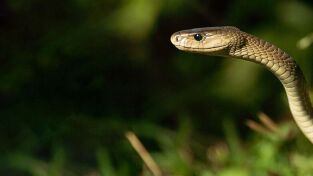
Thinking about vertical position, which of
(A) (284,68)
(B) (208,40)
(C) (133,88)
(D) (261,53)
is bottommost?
(A) (284,68)

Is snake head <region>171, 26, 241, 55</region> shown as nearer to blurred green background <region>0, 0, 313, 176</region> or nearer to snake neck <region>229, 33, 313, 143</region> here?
snake neck <region>229, 33, 313, 143</region>

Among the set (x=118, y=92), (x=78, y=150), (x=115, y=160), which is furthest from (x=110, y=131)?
(x=118, y=92)

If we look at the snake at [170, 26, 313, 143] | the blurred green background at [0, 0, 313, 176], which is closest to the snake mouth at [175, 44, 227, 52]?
the snake at [170, 26, 313, 143]

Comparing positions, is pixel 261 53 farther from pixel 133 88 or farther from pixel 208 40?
pixel 133 88

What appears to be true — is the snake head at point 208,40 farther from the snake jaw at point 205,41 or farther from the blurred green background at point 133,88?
the blurred green background at point 133,88

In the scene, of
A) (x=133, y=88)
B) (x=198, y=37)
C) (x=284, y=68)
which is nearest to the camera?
(x=284, y=68)

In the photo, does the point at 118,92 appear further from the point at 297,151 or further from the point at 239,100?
the point at 297,151

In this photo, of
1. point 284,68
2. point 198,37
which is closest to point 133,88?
point 198,37
